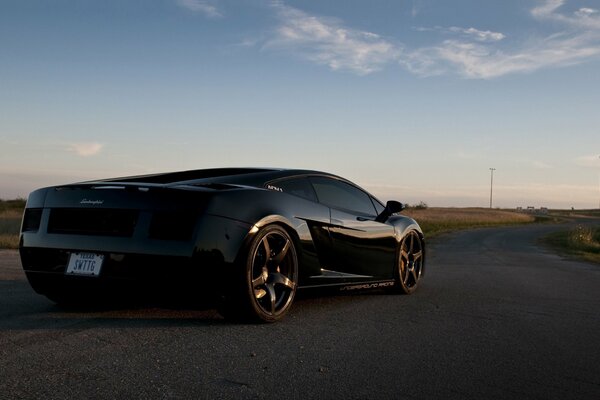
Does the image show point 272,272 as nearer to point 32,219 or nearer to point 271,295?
point 271,295

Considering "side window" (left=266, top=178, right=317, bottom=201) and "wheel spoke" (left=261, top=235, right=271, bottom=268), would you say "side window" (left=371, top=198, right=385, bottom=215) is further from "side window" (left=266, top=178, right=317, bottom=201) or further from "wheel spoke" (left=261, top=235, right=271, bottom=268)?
"wheel spoke" (left=261, top=235, right=271, bottom=268)

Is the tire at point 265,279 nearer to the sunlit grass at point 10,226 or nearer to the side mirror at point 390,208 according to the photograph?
the side mirror at point 390,208

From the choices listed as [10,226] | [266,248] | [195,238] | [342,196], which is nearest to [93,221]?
[195,238]

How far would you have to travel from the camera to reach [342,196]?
6879 mm

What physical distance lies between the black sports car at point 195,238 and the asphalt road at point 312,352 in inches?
12.2

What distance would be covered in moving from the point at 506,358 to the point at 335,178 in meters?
2.99

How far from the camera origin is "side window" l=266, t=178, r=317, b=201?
5.96m

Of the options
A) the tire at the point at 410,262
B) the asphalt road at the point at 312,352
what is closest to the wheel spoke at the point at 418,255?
the tire at the point at 410,262

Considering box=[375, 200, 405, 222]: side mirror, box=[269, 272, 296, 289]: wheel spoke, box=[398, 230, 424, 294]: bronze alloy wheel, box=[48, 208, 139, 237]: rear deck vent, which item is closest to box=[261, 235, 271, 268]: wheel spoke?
box=[269, 272, 296, 289]: wheel spoke

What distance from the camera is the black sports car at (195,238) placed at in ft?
16.1

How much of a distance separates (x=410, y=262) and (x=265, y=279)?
2.97 metres

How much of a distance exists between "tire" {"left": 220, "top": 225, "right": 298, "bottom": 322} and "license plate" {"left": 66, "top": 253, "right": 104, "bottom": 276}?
3.26 ft

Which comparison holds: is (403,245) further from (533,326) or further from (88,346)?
(88,346)

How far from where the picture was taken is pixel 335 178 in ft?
22.8
